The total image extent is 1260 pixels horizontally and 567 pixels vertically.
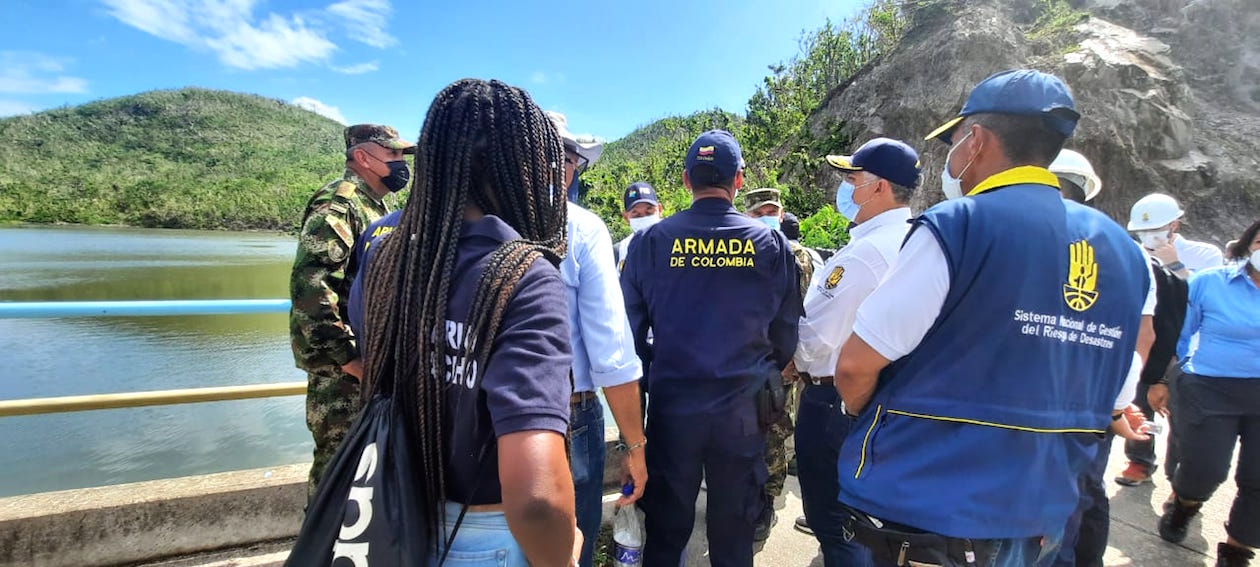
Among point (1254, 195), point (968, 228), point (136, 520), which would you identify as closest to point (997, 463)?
point (968, 228)

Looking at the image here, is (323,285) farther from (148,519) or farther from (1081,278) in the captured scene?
(1081,278)

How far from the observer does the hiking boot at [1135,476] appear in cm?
353

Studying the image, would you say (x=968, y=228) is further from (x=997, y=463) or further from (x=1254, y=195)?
(x=1254, y=195)

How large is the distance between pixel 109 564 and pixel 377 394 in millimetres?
2148

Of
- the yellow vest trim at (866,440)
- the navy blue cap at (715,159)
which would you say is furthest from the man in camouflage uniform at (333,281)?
the yellow vest trim at (866,440)

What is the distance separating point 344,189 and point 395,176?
0.27 metres

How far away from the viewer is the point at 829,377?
2.22 m

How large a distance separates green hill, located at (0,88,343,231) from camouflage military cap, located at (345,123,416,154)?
6861 centimetres

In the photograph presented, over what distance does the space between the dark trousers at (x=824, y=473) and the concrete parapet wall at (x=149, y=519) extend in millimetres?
2184

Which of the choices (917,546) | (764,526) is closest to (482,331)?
(917,546)

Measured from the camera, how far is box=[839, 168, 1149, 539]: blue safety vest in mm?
1207

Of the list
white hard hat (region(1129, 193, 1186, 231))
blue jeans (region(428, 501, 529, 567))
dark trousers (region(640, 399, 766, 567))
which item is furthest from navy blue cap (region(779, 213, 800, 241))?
blue jeans (region(428, 501, 529, 567))

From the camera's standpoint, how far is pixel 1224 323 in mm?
2758

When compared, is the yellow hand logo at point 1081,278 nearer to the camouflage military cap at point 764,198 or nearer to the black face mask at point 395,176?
the black face mask at point 395,176
